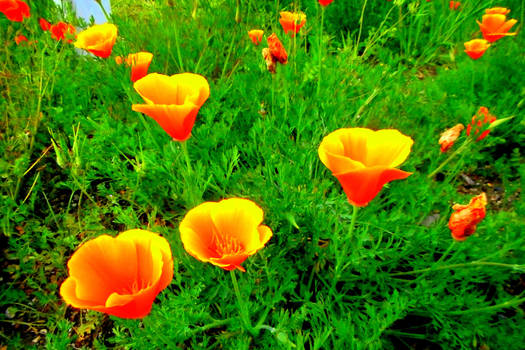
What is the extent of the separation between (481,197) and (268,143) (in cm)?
89

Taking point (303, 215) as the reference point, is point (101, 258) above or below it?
above

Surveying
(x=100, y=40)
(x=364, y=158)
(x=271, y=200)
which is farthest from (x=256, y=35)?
(x=364, y=158)

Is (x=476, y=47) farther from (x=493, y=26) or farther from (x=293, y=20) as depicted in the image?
(x=293, y=20)

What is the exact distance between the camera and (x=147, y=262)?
963 millimetres

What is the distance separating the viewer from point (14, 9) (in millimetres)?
1852

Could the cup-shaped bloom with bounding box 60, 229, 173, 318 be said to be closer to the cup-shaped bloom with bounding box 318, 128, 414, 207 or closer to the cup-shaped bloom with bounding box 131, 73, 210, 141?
the cup-shaped bloom with bounding box 131, 73, 210, 141

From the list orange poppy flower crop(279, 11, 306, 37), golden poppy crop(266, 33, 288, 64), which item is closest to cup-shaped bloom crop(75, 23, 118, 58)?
golden poppy crop(266, 33, 288, 64)

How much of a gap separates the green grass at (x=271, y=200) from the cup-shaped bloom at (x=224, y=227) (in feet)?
0.80

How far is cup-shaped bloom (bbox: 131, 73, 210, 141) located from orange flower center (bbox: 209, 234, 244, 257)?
36 cm

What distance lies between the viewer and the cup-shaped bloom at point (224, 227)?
0.97 meters

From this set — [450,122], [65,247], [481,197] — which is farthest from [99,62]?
[450,122]

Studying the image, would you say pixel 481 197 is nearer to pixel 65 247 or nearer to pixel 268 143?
pixel 268 143

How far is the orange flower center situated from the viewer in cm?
106

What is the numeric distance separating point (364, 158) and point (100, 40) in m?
1.31
